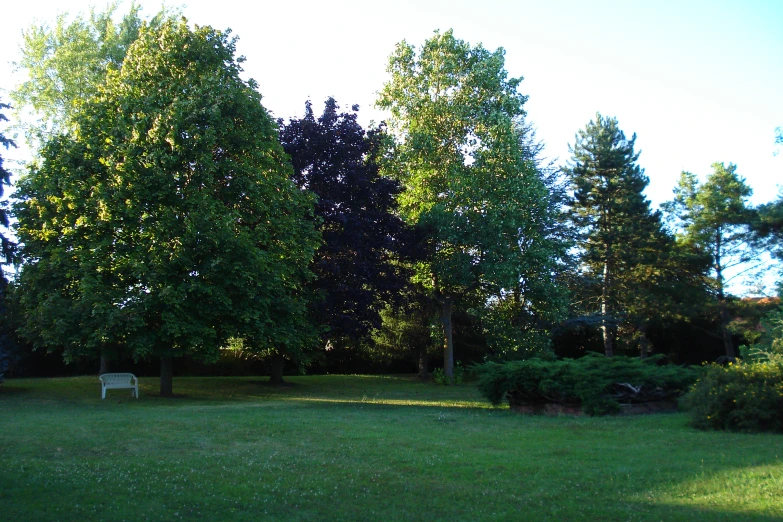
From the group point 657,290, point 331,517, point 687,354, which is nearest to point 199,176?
point 331,517

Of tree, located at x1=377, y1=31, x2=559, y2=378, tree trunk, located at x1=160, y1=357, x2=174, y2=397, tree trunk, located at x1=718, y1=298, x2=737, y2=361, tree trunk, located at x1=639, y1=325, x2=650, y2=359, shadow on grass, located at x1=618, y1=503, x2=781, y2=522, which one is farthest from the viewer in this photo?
tree trunk, located at x1=639, y1=325, x2=650, y2=359

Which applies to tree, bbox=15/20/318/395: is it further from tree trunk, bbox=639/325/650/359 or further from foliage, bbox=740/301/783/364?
tree trunk, bbox=639/325/650/359

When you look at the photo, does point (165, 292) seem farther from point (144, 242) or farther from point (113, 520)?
point (113, 520)

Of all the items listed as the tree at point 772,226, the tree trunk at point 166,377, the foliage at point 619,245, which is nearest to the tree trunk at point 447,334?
the foliage at point 619,245

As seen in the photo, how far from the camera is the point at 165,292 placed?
19594 mm

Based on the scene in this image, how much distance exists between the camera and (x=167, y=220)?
20562 mm

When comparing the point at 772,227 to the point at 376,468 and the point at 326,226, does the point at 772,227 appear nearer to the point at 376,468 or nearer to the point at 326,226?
the point at 326,226

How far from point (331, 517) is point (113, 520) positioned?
2.26 meters

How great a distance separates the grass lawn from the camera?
23.8 ft

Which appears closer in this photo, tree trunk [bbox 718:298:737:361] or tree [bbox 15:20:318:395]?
tree [bbox 15:20:318:395]

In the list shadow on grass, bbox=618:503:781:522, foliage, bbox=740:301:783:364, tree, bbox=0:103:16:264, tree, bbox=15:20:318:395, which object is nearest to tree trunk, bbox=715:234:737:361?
foliage, bbox=740:301:783:364

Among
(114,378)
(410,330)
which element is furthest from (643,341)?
(114,378)

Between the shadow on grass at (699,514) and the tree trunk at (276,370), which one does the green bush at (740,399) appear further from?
the tree trunk at (276,370)

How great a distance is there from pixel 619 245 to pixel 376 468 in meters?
36.4
